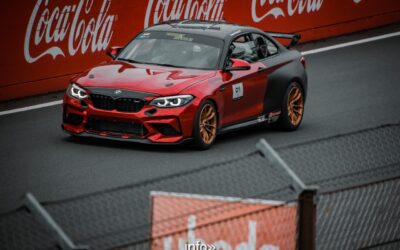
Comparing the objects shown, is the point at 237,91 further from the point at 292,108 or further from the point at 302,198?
the point at 302,198

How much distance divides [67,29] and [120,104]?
16.1ft

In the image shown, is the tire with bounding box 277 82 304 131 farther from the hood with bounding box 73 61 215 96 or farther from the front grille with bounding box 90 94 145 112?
the front grille with bounding box 90 94 145 112

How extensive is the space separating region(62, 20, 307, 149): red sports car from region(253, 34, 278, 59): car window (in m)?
0.01

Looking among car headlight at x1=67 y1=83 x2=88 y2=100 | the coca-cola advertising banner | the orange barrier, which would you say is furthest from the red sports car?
the orange barrier

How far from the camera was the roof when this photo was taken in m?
15.3

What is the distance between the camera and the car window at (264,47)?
1579cm

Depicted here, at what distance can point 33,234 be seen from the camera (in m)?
7.62

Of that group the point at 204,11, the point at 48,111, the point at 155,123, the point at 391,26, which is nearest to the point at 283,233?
the point at 155,123

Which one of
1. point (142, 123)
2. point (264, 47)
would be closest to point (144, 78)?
point (142, 123)

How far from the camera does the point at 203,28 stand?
15.4 meters

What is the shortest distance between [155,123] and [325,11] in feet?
32.3

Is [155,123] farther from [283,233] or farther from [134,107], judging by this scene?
[283,233]

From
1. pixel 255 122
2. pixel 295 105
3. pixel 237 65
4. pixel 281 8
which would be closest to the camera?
pixel 237 65

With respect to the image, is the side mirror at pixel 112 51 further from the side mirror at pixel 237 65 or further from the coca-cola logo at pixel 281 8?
the coca-cola logo at pixel 281 8
